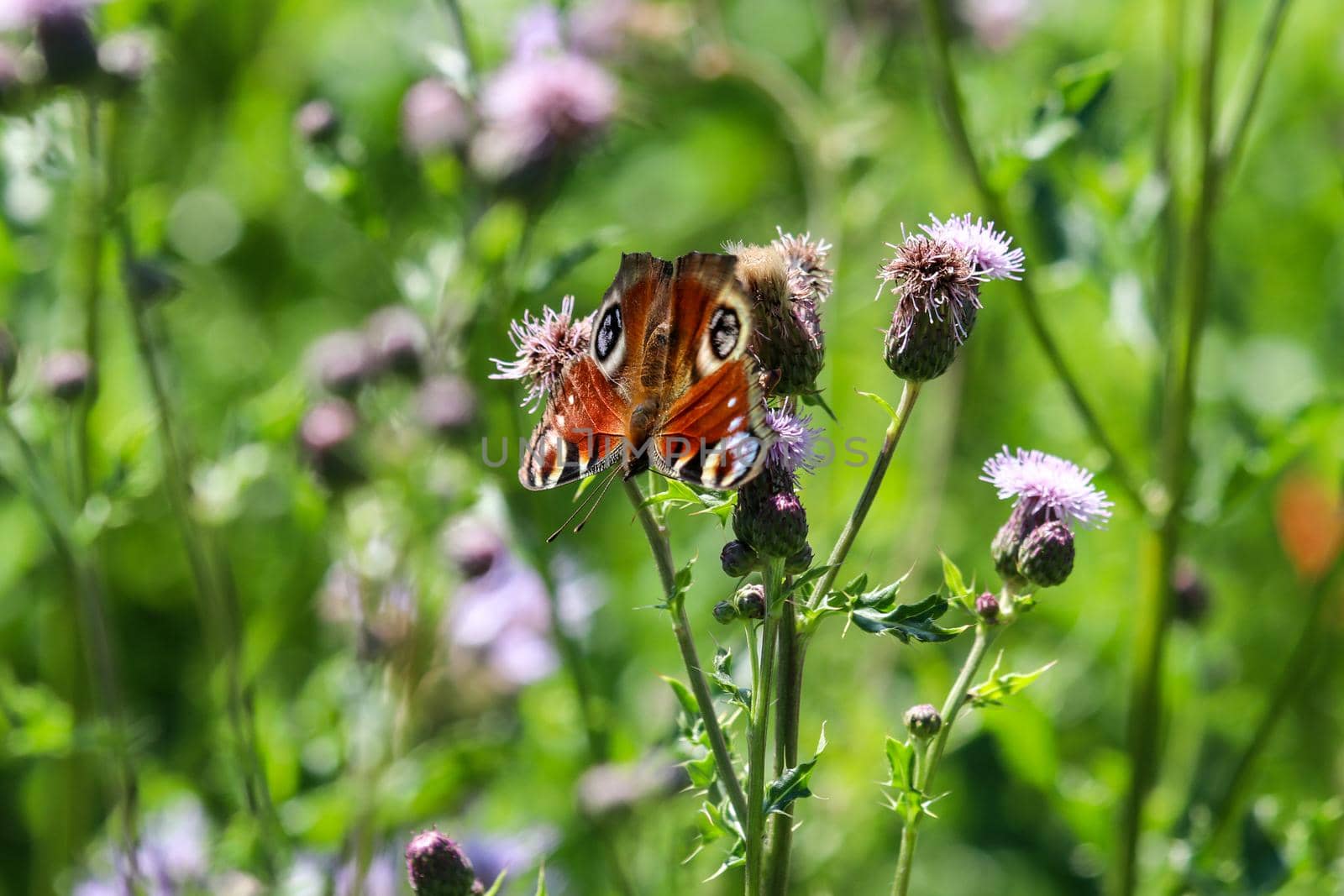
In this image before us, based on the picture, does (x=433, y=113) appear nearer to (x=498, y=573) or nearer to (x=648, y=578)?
(x=498, y=573)

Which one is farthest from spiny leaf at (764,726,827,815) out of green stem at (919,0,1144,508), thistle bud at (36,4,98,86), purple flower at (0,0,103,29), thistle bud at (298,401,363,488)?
purple flower at (0,0,103,29)

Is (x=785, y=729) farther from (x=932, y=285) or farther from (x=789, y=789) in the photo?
(x=932, y=285)

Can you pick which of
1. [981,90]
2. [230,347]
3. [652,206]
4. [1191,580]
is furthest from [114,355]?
[1191,580]

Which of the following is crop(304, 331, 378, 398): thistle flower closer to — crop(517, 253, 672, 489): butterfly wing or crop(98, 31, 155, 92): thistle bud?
crop(98, 31, 155, 92): thistle bud

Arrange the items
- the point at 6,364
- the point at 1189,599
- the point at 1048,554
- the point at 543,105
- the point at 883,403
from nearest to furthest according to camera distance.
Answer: the point at 883,403
the point at 1048,554
the point at 6,364
the point at 1189,599
the point at 543,105

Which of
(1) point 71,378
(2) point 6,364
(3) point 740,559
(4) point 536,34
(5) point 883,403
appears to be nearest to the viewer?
(5) point 883,403

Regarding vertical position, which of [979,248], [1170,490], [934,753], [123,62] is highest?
[123,62]

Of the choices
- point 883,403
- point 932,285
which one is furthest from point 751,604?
point 932,285

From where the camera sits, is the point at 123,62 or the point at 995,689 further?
the point at 123,62
